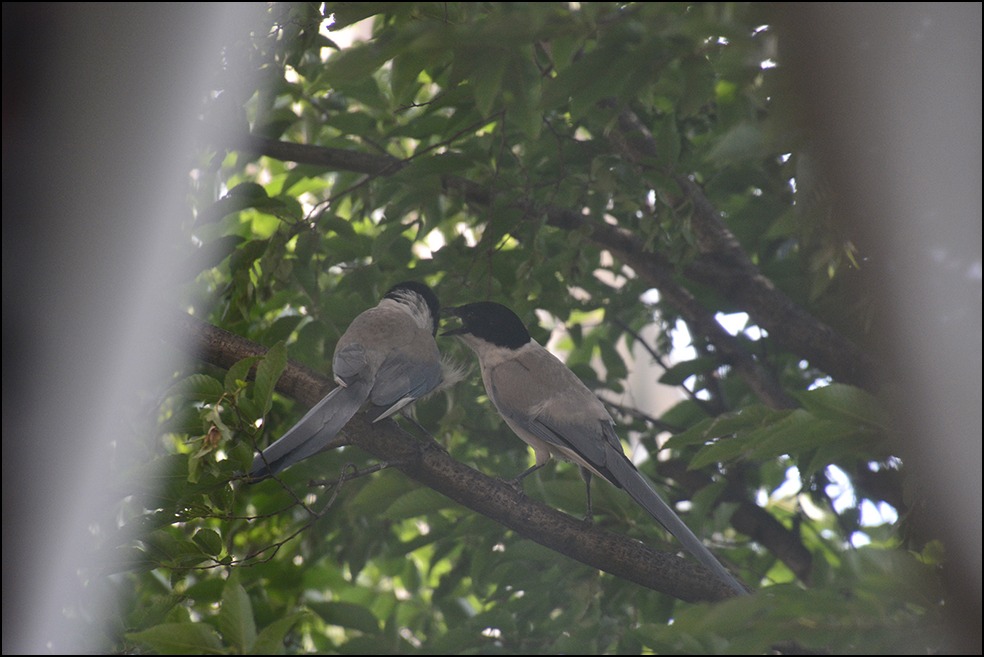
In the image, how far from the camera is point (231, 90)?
11.1ft

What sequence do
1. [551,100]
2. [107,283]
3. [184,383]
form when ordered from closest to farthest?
[551,100]
[184,383]
[107,283]

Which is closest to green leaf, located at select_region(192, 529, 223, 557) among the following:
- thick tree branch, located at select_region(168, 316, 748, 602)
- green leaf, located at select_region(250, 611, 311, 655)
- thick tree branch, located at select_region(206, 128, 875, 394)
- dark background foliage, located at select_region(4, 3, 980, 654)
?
dark background foliage, located at select_region(4, 3, 980, 654)

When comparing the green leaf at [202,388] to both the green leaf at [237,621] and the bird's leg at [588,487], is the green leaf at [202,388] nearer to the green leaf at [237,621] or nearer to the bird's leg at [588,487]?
the green leaf at [237,621]

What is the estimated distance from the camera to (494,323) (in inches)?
135

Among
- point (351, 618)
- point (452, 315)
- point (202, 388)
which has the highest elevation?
point (202, 388)

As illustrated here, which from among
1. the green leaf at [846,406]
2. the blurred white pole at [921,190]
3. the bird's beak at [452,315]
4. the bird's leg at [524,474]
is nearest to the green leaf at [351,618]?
the bird's leg at [524,474]

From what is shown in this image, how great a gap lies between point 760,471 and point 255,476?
2599mm

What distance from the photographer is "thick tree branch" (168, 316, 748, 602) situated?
274 centimetres

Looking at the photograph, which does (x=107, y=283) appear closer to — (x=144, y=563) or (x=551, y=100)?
(x=144, y=563)

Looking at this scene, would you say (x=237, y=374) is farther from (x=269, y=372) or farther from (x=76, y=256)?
(x=76, y=256)

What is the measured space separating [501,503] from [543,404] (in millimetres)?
623

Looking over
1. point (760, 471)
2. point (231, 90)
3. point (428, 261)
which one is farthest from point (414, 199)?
point (760, 471)

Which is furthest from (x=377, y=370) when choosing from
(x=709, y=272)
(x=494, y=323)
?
(x=709, y=272)

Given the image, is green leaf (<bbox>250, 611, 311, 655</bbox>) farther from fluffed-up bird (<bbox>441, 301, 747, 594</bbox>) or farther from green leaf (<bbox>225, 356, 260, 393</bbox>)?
fluffed-up bird (<bbox>441, 301, 747, 594</bbox>)
